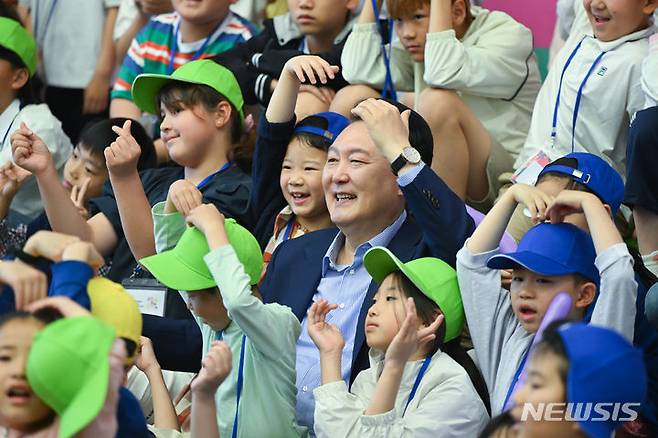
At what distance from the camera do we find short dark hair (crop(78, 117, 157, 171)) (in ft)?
17.0

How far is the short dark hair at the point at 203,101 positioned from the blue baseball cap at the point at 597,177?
4.94ft

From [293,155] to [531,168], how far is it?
0.77 metres

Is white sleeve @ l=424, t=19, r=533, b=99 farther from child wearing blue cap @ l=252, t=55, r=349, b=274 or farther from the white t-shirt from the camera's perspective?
the white t-shirt

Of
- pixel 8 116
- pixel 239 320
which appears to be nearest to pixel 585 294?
pixel 239 320

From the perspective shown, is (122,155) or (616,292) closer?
(616,292)

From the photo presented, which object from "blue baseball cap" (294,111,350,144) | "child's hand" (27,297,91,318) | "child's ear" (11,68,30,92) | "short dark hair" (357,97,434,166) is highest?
"child's hand" (27,297,91,318)

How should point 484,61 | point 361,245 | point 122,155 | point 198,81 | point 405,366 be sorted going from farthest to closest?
1. point 198,81
2. point 484,61
3. point 122,155
4. point 361,245
5. point 405,366

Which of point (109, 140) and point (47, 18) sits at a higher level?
point (47, 18)

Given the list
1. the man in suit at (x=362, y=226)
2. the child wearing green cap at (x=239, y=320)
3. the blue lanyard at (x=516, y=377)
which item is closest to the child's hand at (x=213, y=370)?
the child wearing green cap at (x=239, y=320)

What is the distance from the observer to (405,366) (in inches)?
138

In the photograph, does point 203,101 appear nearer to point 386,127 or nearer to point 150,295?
point 150,295

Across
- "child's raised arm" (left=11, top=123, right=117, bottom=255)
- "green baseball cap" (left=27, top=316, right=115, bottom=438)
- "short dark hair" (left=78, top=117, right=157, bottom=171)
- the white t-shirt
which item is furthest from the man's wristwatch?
the white t-shirt

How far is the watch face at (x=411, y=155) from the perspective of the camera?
12.5ft

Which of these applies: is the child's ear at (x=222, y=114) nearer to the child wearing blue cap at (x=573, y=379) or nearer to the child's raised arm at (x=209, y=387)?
the child's raised arm at (x=209, y=387)
